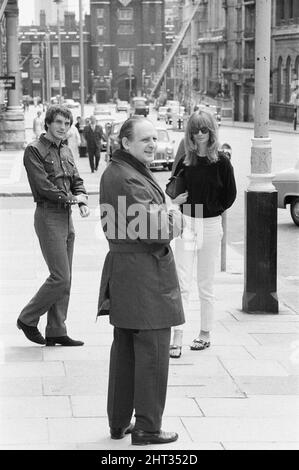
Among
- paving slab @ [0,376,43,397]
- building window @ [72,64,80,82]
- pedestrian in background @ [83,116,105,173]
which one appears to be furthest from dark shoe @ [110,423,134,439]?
building window @ [72,64,80,82]

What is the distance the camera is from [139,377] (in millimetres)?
5773

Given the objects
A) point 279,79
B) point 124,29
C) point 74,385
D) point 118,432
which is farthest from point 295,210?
point 124,29

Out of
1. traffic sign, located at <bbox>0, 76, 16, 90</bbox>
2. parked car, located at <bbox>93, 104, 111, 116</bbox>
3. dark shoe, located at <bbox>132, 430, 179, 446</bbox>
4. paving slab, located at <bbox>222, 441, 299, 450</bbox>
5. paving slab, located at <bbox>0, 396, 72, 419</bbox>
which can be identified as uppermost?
traffic sign, located at <bbox>0, 76, 16, 90</bbox>

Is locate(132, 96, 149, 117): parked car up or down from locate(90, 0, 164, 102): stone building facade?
down

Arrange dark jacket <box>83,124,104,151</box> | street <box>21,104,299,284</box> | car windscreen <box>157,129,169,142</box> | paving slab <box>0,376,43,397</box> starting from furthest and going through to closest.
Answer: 1. car windscreen <box>157,129,169,142</box>
2. dark jacket <box>83,124,104,151</box>
3. street <box>21,104,299,284</box>
4. paving slab <box>0,376,43,397</box>

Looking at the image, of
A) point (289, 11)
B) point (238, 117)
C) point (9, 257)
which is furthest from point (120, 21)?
point (9, 257)

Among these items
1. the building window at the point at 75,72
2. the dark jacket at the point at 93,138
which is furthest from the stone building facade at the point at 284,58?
the building window at the point at 75,72

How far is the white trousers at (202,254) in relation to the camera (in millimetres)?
7922

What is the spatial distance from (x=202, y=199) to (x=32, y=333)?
1778 mm

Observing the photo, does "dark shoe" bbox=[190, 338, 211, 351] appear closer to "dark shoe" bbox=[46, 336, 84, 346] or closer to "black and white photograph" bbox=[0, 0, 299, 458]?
"black and white photograph" bbox=[0, 0, 299, 458]

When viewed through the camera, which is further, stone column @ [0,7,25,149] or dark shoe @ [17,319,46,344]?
stone column @ [0,7,25,149]

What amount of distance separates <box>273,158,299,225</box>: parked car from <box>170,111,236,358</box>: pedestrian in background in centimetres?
966

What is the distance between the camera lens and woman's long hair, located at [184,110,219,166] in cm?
768

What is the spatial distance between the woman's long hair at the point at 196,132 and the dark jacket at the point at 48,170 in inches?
39.4
